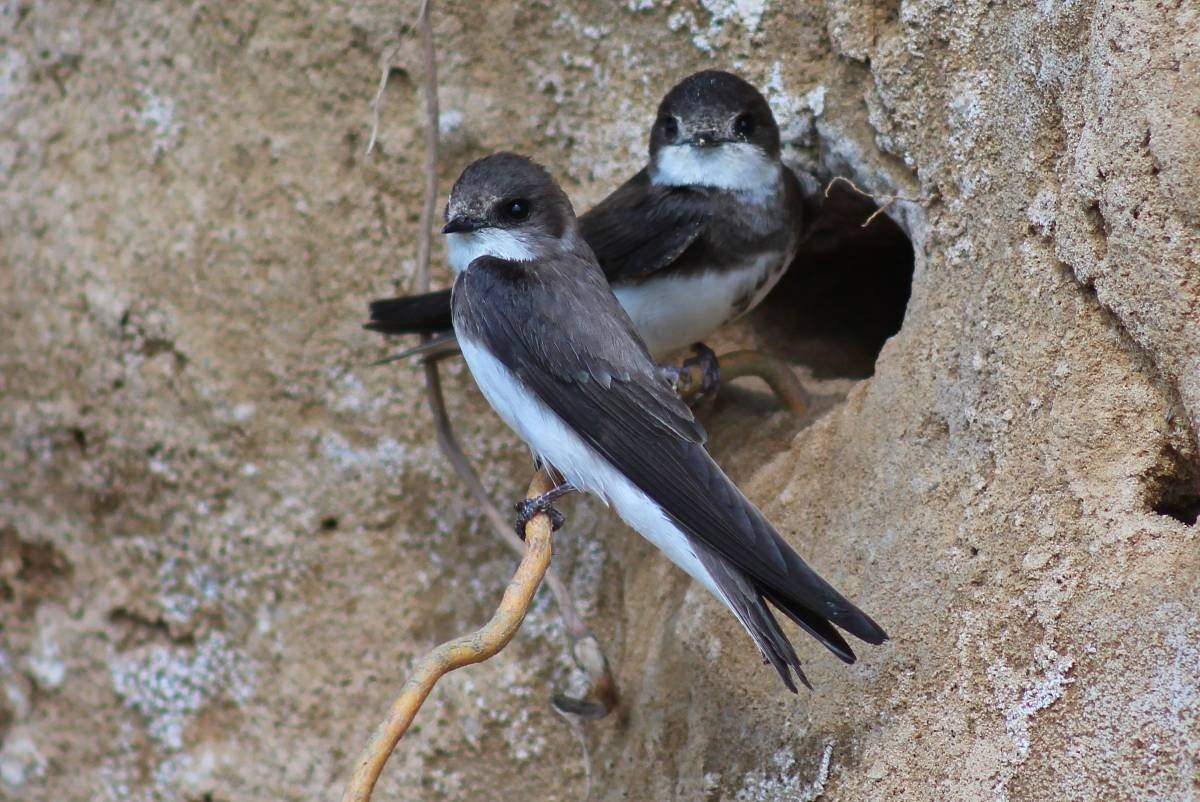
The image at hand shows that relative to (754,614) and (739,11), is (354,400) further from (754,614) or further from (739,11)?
(754,614)

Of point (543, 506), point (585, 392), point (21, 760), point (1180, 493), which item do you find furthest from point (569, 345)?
point (21, 760)

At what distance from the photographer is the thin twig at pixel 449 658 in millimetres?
1685

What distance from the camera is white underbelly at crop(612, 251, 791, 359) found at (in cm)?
267

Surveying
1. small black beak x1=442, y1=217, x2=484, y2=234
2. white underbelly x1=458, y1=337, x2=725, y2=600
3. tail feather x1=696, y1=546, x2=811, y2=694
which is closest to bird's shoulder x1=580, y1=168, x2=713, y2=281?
small black beak x1=442, y1=217, x2=484, y2=234

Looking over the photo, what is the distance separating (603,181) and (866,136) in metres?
0.60

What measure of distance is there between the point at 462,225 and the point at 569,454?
43cm

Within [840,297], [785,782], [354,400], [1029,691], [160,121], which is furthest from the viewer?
[840,297]

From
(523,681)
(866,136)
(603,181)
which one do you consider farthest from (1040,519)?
(603,181)

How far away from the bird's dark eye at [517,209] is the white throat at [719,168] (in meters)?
0.40

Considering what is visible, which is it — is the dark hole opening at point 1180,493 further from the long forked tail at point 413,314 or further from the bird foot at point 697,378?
the long forked tail at point 413,314

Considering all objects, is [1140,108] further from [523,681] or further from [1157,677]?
[523,681]

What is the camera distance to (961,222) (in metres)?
2.12

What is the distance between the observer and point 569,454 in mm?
2193

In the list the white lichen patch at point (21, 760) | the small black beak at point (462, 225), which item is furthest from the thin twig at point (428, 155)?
the white lichen patch at point (21, 760)
